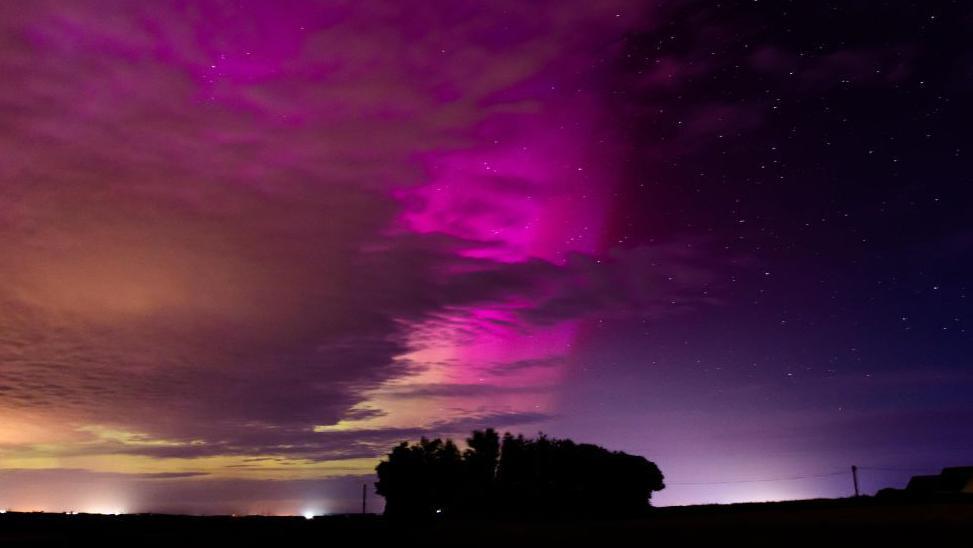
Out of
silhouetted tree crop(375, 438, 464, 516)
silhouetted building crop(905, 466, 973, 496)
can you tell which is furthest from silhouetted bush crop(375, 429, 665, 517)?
silhouetted building crop(905, 466, 973, 496)

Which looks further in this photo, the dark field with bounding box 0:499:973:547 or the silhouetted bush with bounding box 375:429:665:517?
the silhouetted bush with bounding box 375:429:665:517

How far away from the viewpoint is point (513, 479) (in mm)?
58625

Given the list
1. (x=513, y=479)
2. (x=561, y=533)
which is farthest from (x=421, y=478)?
(x=561, y=533)

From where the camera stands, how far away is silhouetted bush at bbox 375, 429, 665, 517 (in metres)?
54.7

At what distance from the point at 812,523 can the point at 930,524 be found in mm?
4472

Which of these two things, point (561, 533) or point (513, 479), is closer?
point (561, 533)

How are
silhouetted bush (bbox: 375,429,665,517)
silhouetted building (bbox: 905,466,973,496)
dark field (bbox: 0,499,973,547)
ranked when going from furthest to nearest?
1. silhouetted building (bbox: 905,466,973,496)
2. silhouetted bush (bbox: 375,429,665,517)
3. dark field (bbox: 0,499,973,547)

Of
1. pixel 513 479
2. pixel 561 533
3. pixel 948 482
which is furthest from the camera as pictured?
pixel 948 482

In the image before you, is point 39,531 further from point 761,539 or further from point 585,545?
point 761,539

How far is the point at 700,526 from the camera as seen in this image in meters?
31.4

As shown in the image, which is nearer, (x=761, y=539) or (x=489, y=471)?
(x=761, y=539)

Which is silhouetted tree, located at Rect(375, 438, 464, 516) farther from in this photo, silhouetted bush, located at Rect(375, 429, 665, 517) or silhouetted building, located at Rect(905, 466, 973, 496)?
silhouetted building, located at Rect(905, 466, 973, 496)

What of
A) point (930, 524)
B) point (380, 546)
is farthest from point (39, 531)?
point (930, 524)

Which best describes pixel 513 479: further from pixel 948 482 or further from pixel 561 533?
pixel 948 482
